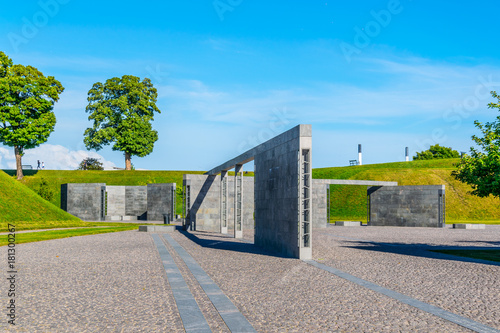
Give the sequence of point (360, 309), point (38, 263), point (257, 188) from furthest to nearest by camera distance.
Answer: point (257, 188) < point (38, 263) < point (360, 309)

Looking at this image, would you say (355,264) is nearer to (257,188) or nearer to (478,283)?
(478,283)

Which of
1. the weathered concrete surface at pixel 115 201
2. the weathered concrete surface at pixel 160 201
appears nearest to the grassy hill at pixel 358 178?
the weathered concrete surface at pixel 115 201

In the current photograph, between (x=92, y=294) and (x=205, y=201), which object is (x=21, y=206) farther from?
(x=92, y=294)

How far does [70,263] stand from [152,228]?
14001 mm

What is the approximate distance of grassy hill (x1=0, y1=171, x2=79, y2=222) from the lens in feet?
102

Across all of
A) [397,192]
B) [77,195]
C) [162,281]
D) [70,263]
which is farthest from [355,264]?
[77,195]

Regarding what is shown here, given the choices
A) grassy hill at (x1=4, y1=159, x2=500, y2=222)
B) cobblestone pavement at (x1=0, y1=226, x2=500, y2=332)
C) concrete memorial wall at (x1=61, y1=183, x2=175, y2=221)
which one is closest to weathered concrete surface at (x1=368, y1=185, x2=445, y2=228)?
grassy hill at (x1=4, y1=159, x2=500, y2=222)

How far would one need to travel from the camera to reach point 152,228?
87.5ft

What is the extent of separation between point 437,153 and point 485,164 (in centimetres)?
9626

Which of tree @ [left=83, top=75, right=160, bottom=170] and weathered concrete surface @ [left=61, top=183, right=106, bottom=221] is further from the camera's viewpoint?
tree @ [left=83, top=75, right=160, bottom=170]

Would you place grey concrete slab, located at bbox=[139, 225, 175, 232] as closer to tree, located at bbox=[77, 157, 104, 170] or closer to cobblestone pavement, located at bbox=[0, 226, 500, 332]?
cobblestone pavement, located at bbox=[0, 226, 500, 332]

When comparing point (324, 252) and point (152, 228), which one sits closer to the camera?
point (324, 252)

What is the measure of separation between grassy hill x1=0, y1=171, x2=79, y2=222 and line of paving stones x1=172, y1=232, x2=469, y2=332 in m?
23.9

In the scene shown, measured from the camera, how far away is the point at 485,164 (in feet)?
48.6
